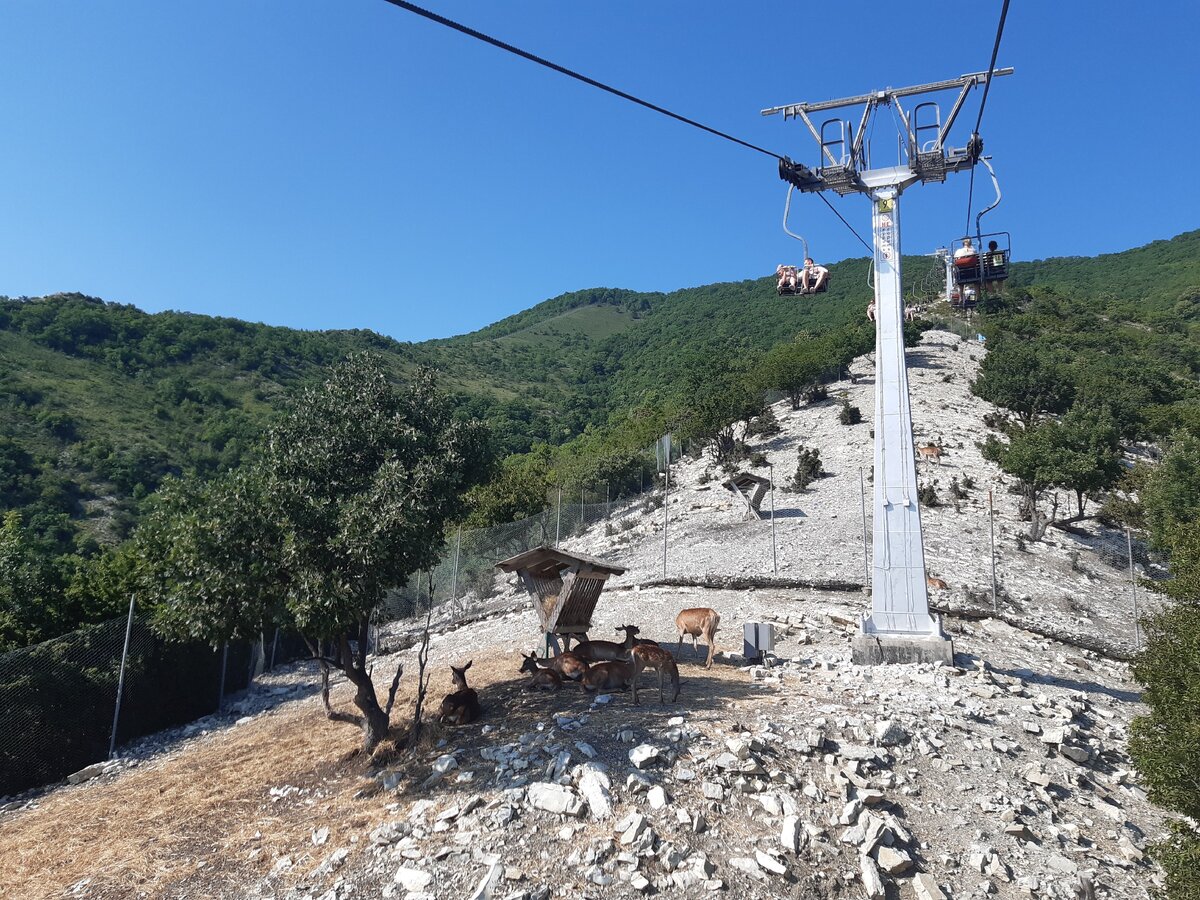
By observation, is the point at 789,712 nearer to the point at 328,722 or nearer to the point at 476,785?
the point at 476,785

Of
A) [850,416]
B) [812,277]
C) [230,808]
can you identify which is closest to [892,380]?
[812,277]

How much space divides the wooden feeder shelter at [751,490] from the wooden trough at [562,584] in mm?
16021

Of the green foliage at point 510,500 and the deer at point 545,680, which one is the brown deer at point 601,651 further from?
the green foliage at point 510,500

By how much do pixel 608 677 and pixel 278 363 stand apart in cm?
8600

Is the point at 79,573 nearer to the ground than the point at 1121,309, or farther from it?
nearer to the ground

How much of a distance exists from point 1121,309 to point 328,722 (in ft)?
316

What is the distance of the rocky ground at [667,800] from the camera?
719 cm

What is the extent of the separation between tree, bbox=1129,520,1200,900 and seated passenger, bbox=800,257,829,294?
7.78 metres

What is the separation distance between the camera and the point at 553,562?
44.7 ft

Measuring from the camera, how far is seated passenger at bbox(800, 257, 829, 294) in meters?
15.0

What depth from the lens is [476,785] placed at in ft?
28.2

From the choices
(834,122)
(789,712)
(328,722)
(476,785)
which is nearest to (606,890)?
(476,785)

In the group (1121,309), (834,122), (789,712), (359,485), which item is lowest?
(789,712)

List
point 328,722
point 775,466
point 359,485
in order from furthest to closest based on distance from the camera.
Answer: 1. point 775,466
2. point 328,722
3. point 359,485
